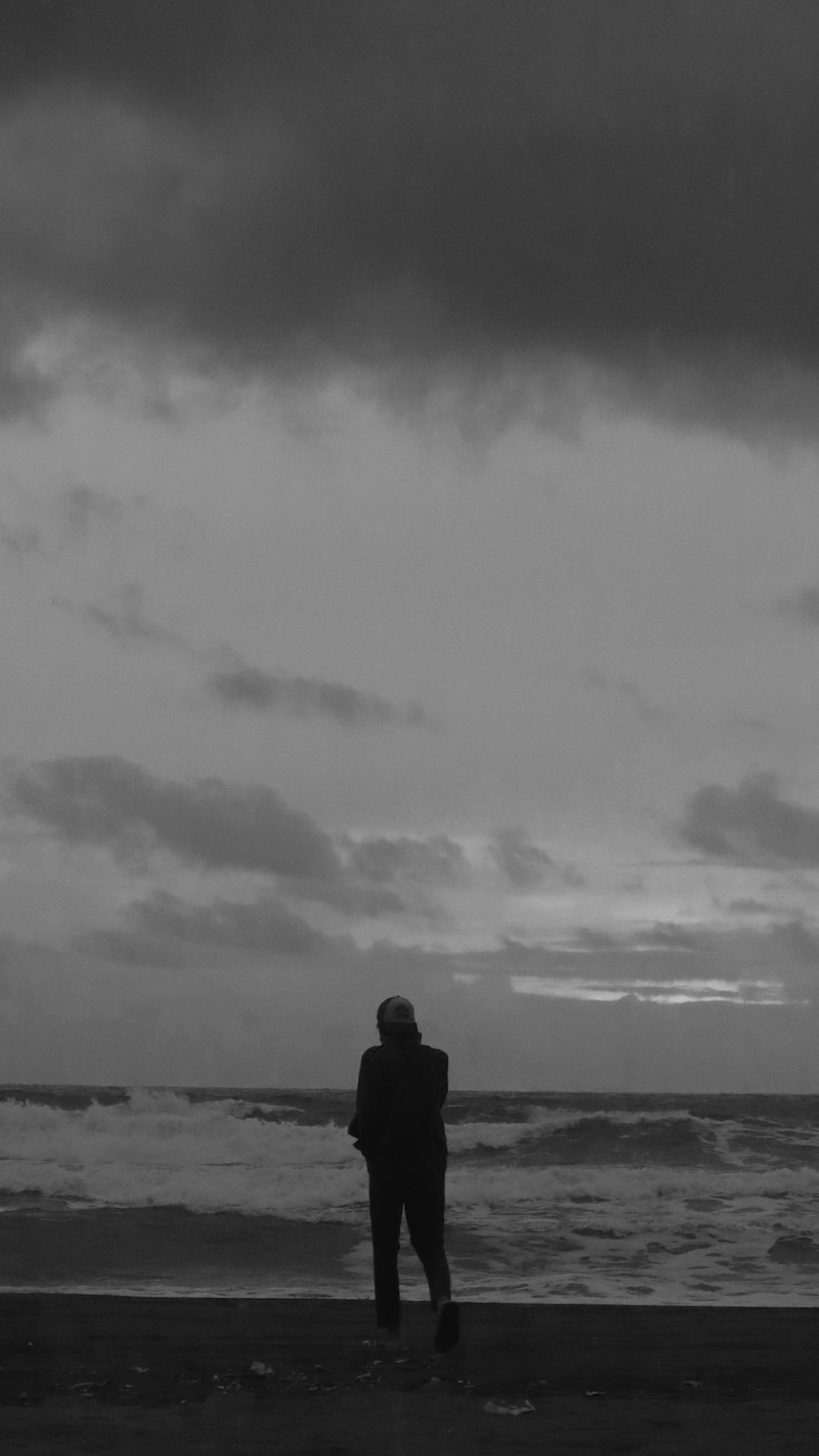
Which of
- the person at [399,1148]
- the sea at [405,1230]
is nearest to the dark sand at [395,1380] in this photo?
the person at [399,1148]

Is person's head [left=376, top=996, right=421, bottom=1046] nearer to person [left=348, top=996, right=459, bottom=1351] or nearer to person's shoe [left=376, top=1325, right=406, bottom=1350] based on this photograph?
person [left=348, top=996, right=459, bottom=1351]

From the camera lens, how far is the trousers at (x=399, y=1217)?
6941 millimetres

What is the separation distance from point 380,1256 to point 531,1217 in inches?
475

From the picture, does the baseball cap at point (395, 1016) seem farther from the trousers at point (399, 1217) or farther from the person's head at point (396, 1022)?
the trousers at point (399, 1217)

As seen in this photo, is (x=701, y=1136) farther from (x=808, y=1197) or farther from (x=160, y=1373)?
(x=160, y=1373)

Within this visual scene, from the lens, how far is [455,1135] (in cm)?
3028

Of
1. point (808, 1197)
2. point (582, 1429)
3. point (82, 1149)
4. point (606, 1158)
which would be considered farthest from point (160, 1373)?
point (82, 1149)

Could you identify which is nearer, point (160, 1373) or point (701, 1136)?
point (160, 1373)

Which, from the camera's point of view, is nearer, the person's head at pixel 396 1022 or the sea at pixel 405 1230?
the person's head at pixel 396 1022

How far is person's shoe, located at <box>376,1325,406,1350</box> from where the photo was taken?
22.6 feet

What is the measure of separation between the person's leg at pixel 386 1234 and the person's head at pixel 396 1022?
593 mm

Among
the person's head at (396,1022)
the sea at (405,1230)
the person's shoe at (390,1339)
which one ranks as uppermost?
the person's head at (396,1022)

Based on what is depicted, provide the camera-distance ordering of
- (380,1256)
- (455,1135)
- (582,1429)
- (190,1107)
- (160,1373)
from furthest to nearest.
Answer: (190,1107)
(455,1135)
(380,1256)
(160,1373)
(582,1429)

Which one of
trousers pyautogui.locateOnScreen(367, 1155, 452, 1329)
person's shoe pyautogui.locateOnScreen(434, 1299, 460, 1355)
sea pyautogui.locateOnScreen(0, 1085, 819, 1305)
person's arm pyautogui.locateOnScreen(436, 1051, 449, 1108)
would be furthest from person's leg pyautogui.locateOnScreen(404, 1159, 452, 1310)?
sea pyautogui.locateOnScreen(0, 1085, 819, 1305)
